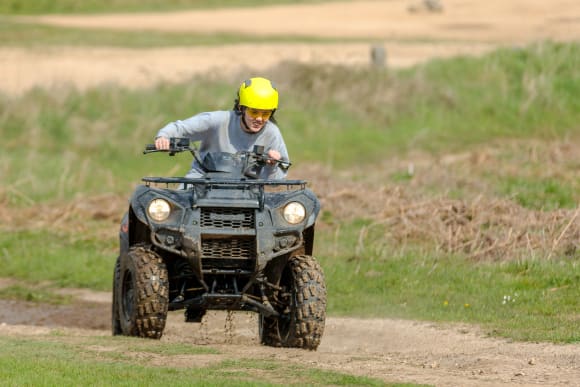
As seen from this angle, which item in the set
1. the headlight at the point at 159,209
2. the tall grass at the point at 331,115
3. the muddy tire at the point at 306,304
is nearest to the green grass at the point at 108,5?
the tall grass at the point at 331,115

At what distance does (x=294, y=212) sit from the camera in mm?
10141

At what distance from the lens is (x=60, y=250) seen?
17.1m

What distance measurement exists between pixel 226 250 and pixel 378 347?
7.46 feet

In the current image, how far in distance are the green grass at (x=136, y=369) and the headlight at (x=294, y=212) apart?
3.84 feet

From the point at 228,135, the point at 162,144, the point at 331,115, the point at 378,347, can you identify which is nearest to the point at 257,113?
the point at 228,135

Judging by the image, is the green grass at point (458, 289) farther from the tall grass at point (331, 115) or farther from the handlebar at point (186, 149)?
the tall grass at point (331, 115)

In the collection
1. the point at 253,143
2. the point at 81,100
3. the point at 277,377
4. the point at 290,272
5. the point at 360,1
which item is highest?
the point at 360,1

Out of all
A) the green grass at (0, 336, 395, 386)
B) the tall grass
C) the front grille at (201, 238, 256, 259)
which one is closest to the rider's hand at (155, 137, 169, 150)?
the front grille at (201, 238, 256, 259)

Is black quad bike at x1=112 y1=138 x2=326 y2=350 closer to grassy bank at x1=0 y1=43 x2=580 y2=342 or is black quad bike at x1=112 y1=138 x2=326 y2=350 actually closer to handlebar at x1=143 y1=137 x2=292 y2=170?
handlebar at x1=143 y1=137 x2=292 y2=170

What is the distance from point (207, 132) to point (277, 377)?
9.86 feet

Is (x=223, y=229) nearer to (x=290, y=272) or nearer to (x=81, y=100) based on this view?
(x=290, y=272)

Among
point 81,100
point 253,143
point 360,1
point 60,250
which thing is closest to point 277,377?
point 253,143

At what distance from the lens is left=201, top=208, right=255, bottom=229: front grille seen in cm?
1005

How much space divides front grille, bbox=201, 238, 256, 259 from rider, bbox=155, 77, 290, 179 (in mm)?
827
